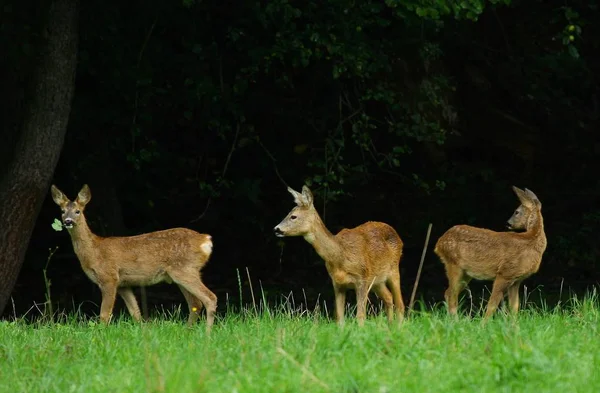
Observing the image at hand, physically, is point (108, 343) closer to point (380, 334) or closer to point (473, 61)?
point (380, 334)

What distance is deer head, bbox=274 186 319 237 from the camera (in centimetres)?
1057

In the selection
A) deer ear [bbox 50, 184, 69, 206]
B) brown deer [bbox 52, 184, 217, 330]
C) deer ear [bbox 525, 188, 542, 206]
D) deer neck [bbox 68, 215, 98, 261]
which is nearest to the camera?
A: deer ear [bbox 525, 188, 542, 206]

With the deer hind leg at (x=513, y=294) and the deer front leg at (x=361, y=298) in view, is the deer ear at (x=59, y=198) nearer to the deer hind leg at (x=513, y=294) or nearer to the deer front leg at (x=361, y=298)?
the deer front leg at (x=361, y=298)

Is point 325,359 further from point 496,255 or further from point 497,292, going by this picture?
point 496,255

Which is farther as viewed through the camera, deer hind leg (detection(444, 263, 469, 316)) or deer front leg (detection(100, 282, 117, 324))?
deer front leg (detection(100, 282, 117, 324))

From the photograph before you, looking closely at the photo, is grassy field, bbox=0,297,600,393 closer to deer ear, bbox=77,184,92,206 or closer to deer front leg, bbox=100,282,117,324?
deer front leg, bbox=100,282,117,324

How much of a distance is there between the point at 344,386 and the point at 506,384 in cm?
71

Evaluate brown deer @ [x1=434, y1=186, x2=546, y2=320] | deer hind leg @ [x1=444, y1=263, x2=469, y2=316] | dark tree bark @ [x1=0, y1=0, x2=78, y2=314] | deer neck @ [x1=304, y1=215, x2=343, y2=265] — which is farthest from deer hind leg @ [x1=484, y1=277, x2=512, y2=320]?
dark tree bark @ [x1=0, y1=0, x2=78, y2=314]

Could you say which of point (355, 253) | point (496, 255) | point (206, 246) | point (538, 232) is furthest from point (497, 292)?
point (206, 246)

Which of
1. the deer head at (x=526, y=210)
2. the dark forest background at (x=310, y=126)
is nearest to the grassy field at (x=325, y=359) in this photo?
the deer head at (x=526, y=210)

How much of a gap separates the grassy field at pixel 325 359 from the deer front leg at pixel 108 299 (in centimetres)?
291

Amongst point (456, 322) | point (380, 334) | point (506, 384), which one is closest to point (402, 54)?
point (456, 322)

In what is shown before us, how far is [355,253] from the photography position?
10297mm

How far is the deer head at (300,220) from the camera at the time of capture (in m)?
10.6
